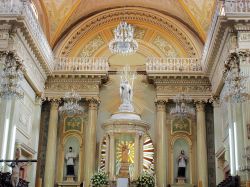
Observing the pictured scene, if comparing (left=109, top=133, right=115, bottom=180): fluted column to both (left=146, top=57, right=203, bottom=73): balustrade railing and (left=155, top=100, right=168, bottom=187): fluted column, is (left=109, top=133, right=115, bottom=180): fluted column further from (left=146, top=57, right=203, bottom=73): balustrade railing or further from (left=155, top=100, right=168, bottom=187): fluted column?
(left=146, top=57, right=203, bottom=73): balustrade railing

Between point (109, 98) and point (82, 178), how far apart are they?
12.7ft

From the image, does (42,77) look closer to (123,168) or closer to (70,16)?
(70,16)

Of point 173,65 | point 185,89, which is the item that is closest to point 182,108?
point 185,89

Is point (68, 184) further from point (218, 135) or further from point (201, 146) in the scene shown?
point (218, 135)

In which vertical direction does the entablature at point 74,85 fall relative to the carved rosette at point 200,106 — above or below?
above

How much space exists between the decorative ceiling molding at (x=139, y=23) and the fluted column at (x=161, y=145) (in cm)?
333

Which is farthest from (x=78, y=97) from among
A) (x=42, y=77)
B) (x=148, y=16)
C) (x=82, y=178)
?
(x=148, y=16)

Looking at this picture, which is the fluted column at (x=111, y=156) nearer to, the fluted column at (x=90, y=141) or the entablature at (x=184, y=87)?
the fluted column at (x=90, y=141)

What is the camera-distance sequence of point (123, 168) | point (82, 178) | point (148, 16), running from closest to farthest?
1. point (123, 168)
2. point (82, 178)
3. point (148, 16)

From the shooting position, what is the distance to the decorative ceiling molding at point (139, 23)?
2004 cm

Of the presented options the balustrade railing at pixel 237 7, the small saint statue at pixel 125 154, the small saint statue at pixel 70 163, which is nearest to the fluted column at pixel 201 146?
the small saint statue at pixel 125 154

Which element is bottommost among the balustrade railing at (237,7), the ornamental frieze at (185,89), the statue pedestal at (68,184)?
the statue pedestal at (68,184)

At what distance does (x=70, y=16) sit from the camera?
19781 mm

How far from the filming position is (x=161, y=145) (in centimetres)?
1778
